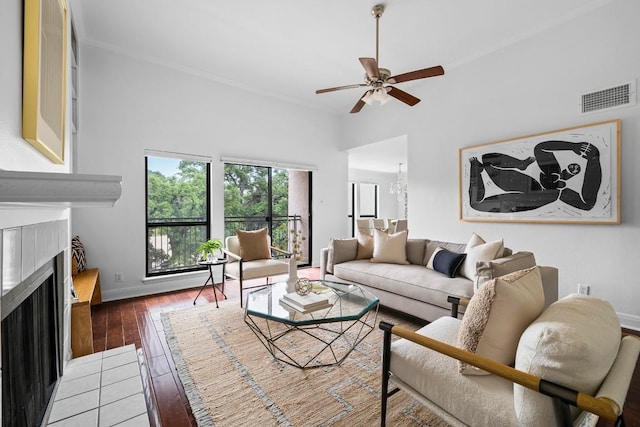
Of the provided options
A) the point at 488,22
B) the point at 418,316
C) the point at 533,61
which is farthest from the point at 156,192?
the point at 533,61

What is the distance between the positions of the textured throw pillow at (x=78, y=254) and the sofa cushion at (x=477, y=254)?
A: 160 inches

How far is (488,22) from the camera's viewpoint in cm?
317

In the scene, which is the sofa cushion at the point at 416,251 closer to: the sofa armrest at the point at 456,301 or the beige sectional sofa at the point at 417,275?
the beige sectional sofa at the point at 417,275

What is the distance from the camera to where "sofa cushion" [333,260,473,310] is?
2.51 m

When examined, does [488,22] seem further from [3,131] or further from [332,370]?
[3,131]

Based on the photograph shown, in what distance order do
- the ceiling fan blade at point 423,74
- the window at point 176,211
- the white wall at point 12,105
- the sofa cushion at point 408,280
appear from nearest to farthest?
the white wall at point 12,105 < the ceiling fan blade at point 423,74 < the sofa cushion at point 408,280 < the window at point 176,211

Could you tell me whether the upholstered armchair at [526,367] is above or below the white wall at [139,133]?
Result: below

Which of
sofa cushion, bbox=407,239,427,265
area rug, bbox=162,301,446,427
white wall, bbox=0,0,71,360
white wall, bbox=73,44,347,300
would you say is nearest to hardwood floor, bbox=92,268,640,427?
area rug, bbox=162,301,446,427

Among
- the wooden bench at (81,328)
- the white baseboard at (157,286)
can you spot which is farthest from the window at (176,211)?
the wooden bench at (81,328)

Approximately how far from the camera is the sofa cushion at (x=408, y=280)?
251 cm

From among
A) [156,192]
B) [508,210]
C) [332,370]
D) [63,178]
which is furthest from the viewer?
[156,192]

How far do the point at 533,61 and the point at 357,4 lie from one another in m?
2.16

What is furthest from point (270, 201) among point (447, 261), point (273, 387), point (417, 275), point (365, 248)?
point (273, 387)

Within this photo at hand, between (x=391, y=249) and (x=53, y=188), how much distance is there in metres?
3.26
